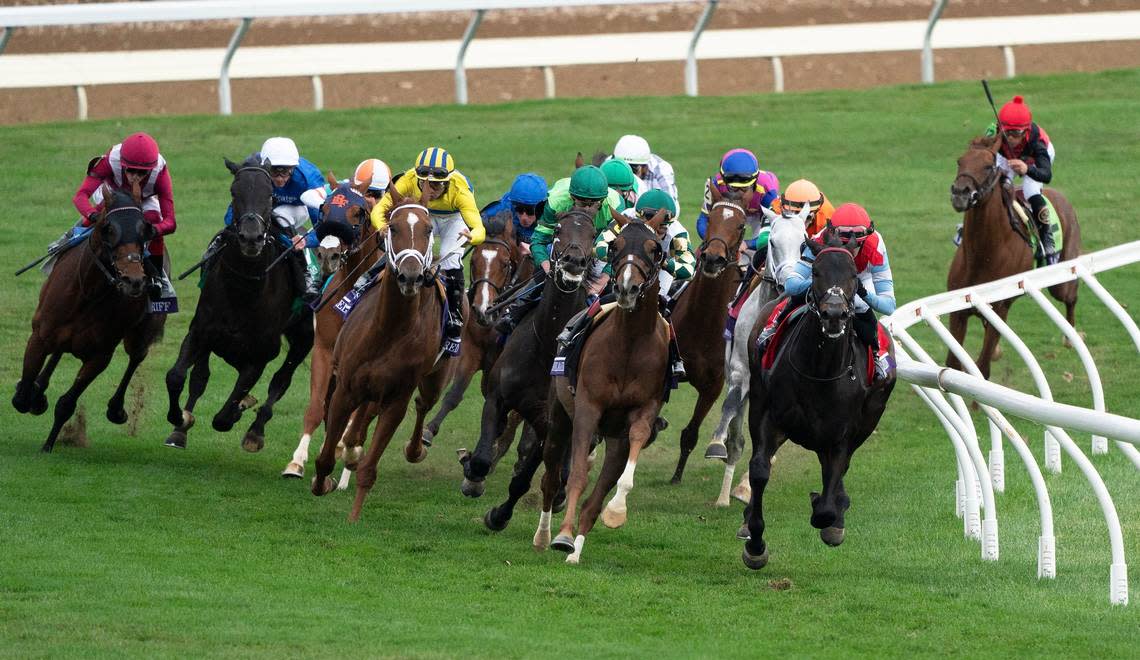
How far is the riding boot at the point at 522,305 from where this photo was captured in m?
10.8

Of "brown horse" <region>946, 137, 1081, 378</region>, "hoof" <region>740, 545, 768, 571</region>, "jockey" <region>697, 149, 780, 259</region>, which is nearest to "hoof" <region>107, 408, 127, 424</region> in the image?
"jockey" <region>697, 149, 780, 259</region>

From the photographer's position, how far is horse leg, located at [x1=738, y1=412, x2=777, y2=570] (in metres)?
9.27

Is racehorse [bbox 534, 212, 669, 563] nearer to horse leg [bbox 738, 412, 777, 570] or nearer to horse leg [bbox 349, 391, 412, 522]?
horse leg [bbox 738, 412, 777, 570]

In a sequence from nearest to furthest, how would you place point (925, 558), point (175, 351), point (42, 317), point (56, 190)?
point (925, 558), point (42, 317), point (175, 351), point (56, 190)

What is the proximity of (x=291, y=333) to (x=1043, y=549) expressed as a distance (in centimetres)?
585

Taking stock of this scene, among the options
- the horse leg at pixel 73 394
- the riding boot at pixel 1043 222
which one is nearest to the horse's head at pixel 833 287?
the horse leg at pixel 73 394

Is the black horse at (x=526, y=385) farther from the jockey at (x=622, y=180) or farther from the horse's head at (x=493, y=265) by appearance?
the jockey at (x=622, y=180)

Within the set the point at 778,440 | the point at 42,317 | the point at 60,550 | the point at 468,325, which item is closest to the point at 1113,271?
the point at 468,325

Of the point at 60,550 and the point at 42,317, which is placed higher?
the point at 42,317

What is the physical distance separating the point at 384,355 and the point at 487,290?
129 cm

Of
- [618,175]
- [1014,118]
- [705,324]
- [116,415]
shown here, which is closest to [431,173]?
[618,175]

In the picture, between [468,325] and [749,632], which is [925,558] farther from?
[468,325]

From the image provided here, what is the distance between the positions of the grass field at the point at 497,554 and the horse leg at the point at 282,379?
23 cm

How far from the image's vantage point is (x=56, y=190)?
21016 millimetres
